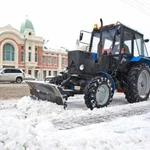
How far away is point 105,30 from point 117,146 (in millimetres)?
5172

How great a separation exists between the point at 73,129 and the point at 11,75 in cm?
2292

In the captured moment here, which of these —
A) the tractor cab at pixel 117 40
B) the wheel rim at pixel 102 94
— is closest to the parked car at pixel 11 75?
the tractor cab at pixel 117 40

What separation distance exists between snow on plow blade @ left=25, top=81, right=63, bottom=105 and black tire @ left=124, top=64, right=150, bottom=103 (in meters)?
2.70

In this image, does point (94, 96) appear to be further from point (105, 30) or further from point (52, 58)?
point (52, 58)

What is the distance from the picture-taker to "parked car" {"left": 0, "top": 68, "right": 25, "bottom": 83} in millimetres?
25656

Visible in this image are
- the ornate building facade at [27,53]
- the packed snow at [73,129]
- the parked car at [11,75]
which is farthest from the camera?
the ornate building facade at [27,53]

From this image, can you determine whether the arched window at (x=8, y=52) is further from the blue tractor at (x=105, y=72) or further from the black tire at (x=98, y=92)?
the black tire at (x=98, y=92)

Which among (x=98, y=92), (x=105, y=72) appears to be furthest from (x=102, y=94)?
(x=105, y=72)

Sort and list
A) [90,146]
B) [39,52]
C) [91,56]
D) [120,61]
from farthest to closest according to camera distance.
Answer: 1. [39,52]
2. [120,61]
3. [91,56]
4. [90,146]

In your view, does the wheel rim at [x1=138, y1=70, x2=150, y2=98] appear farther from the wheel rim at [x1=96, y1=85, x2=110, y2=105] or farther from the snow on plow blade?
the snow on plow blade

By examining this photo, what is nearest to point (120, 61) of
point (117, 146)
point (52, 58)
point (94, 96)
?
point (94, 96)

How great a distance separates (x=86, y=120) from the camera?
5.15 m

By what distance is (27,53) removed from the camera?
159 feet

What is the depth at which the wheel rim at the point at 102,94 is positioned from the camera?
6394mm
